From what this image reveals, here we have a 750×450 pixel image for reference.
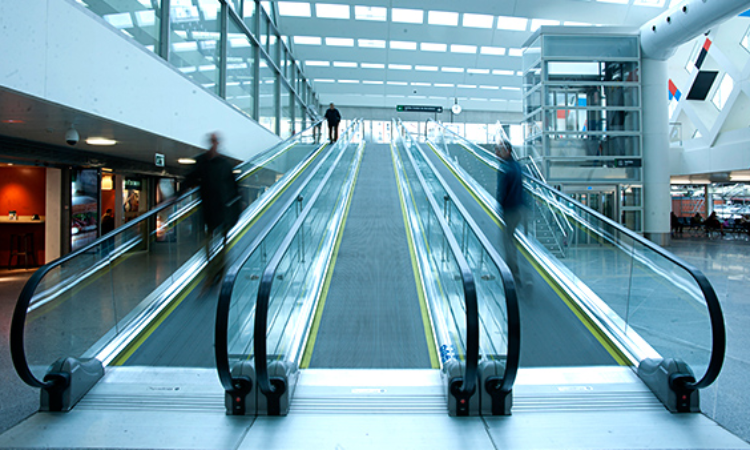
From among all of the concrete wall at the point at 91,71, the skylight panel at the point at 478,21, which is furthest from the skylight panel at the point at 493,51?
the concrete wall at the point at 91,71

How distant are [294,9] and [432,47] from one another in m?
6.80

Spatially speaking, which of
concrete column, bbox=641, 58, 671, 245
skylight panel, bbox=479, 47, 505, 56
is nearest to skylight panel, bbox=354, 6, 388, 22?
skylight panel, bbox=479, 47, 505, 56

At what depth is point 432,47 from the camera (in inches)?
818

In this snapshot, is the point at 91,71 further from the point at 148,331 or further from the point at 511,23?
the point at 511,23

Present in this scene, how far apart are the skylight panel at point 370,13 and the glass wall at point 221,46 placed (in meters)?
3.35

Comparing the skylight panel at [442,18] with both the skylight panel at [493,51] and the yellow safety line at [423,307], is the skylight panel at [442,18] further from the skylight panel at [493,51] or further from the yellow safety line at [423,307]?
the yellow safety line at [423,307]

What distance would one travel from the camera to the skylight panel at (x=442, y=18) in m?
17.9

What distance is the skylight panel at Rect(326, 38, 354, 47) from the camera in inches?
796

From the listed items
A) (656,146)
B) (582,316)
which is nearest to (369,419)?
(582,316)

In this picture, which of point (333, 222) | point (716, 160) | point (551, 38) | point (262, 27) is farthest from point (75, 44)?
point (716, 160)

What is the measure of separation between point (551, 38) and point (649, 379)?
1355 centimetres

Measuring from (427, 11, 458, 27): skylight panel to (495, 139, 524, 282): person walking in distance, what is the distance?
48.8 ft

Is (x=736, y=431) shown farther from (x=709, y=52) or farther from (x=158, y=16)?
(x=709, y=52)

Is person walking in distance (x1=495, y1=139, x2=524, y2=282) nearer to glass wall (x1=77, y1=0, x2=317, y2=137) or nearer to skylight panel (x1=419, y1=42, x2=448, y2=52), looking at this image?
glass wall (x1=77, y1=0, x2=317, y2=137)
